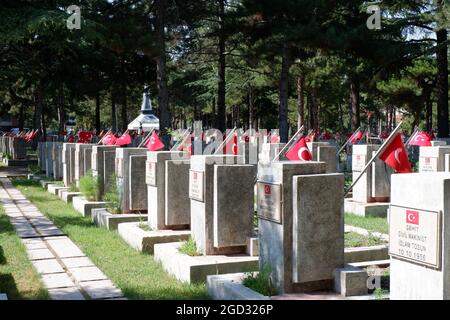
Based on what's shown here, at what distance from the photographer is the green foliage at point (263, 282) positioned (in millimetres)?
5525

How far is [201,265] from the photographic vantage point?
6652 millimetres

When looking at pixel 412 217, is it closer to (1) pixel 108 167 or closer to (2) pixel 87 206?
(2) pixel 87 206

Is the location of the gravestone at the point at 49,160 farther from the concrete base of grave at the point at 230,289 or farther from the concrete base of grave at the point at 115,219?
the concrete base of grave at the point at 230,289

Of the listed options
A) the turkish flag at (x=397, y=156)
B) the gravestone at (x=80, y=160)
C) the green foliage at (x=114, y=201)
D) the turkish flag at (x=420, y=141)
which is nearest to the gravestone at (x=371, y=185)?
the turkish flag at (x=420, y=141)

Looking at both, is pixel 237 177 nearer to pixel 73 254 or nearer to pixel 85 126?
pixel 73 254

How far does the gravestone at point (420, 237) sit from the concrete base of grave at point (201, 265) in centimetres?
257

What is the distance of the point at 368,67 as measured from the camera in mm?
24516

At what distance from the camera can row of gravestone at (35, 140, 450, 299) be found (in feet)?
13.5

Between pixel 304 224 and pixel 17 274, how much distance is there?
3649mm

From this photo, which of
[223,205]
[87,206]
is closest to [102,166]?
[87,206]

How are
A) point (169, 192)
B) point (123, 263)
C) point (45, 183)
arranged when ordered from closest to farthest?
1. point (123, 263)
2. point (169, 192)
3. point (45, 183)

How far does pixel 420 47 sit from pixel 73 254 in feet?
58.7

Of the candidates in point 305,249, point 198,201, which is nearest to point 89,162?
Answer: point 198,201
